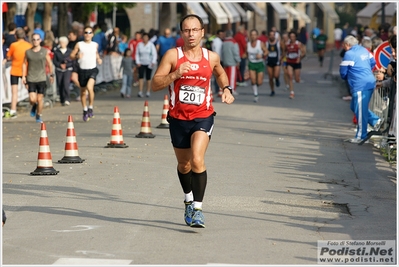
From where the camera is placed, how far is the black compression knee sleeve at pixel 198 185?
340 inches

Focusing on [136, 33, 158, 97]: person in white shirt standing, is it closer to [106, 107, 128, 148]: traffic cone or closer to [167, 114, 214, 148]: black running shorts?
[106, 107, 128, 148]: traffic cone

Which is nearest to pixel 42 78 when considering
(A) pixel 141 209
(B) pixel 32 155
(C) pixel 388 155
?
(B) pixel 32 155

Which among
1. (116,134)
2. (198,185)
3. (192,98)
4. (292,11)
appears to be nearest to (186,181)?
(198,185)

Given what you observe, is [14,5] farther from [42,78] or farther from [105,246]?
[105,246]

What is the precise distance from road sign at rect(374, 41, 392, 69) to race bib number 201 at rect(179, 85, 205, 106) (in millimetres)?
8171

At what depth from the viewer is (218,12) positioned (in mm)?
51125

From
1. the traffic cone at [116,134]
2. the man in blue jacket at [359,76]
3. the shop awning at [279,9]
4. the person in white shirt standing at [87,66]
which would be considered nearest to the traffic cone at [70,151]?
the traffic cone at [116,134]

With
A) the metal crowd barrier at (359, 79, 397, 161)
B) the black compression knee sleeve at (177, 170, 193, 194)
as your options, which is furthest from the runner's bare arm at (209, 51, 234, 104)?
the metal crowd barrier at (359, 79, 397, 161)

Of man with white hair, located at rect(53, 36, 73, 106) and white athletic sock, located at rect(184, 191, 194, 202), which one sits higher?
white athletic sock, located at rect(184, 191, 194, 202)

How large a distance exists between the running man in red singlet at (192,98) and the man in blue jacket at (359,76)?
8.16m

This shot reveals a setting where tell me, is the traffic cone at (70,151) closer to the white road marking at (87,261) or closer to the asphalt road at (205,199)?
the asphalt road at (205,199)

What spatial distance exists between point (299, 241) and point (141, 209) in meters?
2.04

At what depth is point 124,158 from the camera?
537 inches

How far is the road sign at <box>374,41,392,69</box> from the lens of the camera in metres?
16.2
